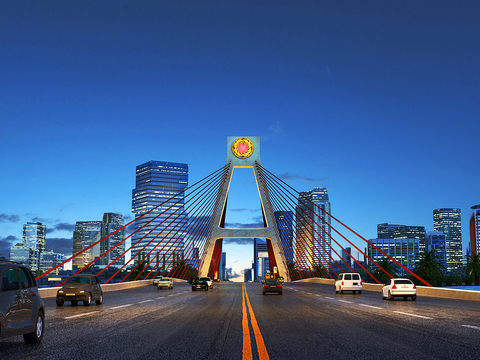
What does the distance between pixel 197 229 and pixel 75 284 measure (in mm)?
48559

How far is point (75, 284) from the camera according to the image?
24.0 metres

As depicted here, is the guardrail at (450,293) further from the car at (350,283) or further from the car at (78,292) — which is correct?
the car at (78,292)

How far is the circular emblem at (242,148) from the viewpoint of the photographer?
78.9 m

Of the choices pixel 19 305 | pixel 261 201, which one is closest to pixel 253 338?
pixel 19 305

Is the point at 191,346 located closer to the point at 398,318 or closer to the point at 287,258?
the point at 398,318

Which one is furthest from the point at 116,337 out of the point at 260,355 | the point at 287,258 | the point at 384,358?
the point at 287,258

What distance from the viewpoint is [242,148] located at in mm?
79375

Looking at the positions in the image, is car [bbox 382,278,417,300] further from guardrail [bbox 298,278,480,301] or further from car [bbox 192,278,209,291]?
car [bbox 192,278,209,291]

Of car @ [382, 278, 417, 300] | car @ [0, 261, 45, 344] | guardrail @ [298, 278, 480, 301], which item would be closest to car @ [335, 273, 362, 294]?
guardrail @ [298, 278, 480, 301]

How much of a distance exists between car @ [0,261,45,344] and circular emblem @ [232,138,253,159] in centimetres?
6848

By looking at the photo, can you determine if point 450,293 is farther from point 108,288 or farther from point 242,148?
point 242,148

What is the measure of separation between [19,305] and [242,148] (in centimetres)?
7035

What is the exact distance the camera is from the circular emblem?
78.9 metres

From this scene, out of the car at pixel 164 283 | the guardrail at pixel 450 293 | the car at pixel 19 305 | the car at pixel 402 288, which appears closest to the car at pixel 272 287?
the car at pixel 402 288
